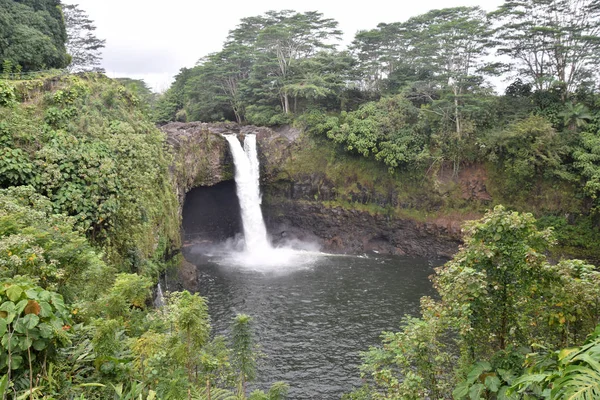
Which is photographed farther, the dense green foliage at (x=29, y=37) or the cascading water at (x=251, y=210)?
the cascading water at (x=251, y=210)

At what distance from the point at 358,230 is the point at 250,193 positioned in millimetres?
8147

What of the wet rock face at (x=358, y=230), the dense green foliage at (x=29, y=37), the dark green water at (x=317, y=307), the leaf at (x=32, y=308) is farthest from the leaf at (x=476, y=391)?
the wet rock face at (x=358, y=230)

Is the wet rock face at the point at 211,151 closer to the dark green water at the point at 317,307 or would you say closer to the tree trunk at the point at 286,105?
the tree trunk at the point at 286,105

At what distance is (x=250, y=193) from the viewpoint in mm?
27391

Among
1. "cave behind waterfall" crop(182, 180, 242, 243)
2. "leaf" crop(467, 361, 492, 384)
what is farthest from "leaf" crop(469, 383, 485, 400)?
"cave behind waterfall" crop(182, 180, 242, 243)

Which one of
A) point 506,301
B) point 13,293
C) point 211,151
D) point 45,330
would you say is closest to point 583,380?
point 506,301

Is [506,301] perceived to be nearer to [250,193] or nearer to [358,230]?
[358,230]

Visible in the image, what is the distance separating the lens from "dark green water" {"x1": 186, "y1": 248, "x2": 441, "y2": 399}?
12672mm

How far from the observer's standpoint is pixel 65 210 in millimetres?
9938

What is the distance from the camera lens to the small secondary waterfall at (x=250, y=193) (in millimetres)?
26891

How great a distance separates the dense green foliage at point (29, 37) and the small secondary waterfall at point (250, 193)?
36.7ft

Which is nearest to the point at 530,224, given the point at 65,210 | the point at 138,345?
the point at 138,345

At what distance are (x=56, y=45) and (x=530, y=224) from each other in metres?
23.8

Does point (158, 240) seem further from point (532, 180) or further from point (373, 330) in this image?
point (532, 180)
